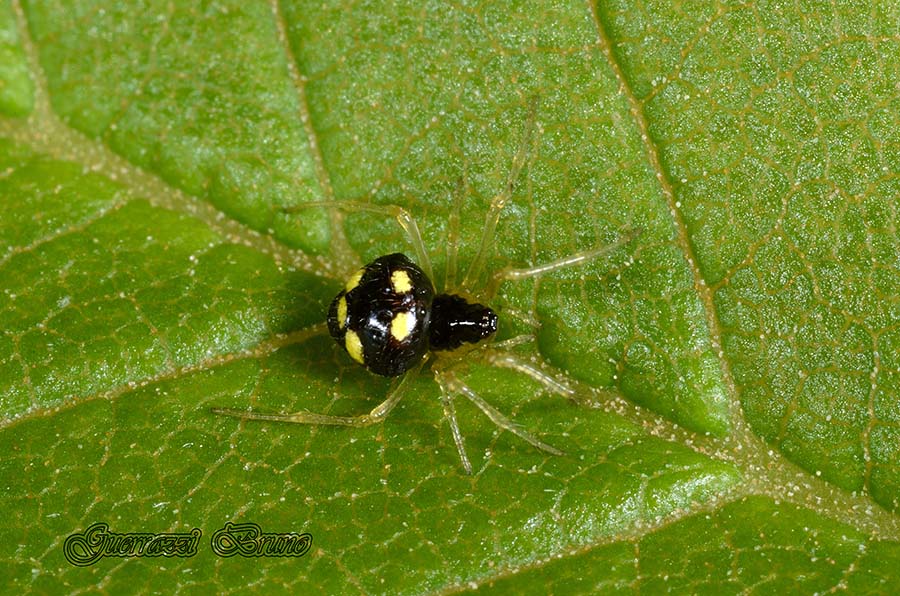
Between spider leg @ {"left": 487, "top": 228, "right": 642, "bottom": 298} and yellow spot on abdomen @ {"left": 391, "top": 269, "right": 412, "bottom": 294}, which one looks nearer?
spider leg @ {"left": 487, "top": 228, "right": 642, "bottom": 298}

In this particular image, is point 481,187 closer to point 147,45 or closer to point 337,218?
point 337,218

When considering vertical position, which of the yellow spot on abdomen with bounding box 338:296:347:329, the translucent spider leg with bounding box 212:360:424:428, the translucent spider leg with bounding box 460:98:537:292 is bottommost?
the translucent spider leg with bounding box 212:360:424:428

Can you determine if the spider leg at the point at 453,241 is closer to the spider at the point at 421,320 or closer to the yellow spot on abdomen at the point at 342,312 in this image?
the spider at the point at 421,320

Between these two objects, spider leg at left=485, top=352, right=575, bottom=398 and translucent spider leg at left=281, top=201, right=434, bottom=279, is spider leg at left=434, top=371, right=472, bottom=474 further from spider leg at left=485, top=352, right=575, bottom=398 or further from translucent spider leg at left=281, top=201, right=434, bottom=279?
translucent spider leg at left=281, top=201, right=434, bottom=279

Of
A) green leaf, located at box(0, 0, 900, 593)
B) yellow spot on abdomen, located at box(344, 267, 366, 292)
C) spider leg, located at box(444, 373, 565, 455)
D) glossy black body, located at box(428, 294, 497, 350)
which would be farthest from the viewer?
glossy black body, located at box(428, 294, 497, 350)

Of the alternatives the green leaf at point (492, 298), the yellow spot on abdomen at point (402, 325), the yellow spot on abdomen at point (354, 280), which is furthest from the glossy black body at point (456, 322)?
the yellow spot on abdomen at point (354, 280)

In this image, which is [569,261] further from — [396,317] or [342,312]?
[342,312]

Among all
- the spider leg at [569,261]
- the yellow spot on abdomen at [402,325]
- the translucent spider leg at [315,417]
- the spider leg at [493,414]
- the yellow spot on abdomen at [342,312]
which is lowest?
the spider leg at [493,414]

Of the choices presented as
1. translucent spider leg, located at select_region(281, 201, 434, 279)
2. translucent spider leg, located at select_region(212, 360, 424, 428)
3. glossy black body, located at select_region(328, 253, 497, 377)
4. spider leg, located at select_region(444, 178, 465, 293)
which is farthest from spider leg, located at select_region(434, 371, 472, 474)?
translucent spider leg, located at select_region(281, 201, 434, 279)

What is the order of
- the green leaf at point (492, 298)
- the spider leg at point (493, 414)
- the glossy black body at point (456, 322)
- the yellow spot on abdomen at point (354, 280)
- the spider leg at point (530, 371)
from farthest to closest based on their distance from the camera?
the glossy black body at point (456, 322)
the yellow spot on abdomen at point (354, 280)
the spider leg at point (530, 371)
the spider leg at point (493, 414)
the green leaf at point (492, 298)
